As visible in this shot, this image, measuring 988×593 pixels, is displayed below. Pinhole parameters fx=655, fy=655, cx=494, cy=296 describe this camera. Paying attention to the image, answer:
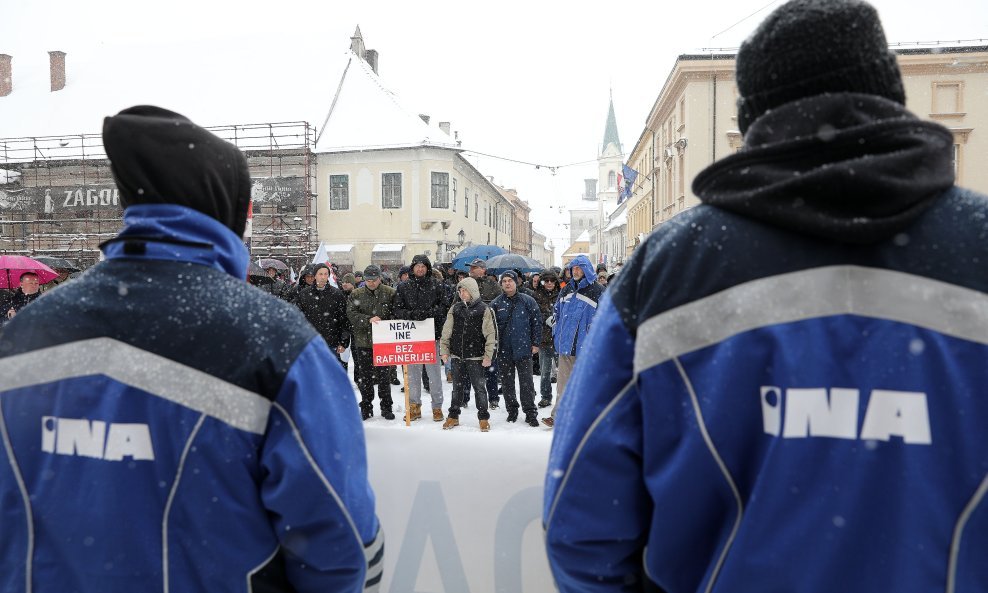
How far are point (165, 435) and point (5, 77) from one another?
43.3 meters

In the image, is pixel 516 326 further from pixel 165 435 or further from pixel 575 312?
pixel 165 435

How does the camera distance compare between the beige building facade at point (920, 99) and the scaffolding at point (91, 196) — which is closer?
the scaffolding at point (91, 196)

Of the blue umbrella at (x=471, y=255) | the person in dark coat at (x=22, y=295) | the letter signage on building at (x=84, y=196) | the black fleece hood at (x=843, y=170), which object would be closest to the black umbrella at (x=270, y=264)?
the blue umbrella at (x=471, y=255)

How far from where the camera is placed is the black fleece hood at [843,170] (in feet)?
3.37

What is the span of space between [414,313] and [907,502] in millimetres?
7951

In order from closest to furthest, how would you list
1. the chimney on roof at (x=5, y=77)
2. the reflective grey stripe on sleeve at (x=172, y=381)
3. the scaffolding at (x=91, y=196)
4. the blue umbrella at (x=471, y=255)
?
the reflective grey stripe on sleeve at (x=172, y=381) < the blue umbrella at (x=471, y=255) < the scaffolding at (x=91, y=196) < the chimney on roof at (x=5, y=77)

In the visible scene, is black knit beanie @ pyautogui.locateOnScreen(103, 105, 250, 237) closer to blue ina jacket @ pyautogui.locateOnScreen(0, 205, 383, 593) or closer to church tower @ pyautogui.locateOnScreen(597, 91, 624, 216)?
blue ina jacket @ pyautogui.locateOnScreen(0, 205, 383, 593)

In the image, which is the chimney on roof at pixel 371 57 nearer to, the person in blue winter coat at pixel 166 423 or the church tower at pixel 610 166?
the person in blue winter coat at pixel 166 423

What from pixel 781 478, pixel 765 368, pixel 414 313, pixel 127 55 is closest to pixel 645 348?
pixel 765 368

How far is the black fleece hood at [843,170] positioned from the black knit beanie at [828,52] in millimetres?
33

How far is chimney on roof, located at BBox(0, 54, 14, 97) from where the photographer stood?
34.4 meters

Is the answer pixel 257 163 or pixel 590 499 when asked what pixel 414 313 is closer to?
pixel 590 499

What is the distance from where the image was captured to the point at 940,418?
1062 mm

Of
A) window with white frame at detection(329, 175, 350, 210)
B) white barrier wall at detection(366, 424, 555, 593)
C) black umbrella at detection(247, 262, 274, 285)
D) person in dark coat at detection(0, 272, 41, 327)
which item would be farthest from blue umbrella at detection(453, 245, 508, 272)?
window with white frame at detection(329, 175, 350, 210)
